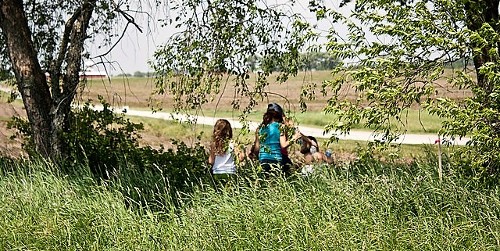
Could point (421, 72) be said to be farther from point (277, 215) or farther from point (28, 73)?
point (28, 73)

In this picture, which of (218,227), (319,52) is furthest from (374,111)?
(218,227)

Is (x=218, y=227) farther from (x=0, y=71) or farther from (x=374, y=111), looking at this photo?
(x=0, y=71)

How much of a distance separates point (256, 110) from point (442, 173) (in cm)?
180

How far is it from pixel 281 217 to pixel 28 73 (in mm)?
4331

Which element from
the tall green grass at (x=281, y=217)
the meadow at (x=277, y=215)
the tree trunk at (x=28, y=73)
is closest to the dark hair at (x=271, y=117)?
the meadow at (x=277, y=215)

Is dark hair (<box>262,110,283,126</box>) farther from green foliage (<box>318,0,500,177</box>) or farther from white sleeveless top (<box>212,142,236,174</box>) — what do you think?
green foliage (<box>318,0,500,177</box>)

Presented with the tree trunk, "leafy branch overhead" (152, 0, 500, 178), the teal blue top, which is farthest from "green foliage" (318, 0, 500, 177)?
the tree trunk

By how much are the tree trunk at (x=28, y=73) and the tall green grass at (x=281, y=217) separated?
2.05 m

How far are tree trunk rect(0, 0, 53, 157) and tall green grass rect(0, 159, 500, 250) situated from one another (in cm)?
205

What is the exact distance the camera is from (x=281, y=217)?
557cm

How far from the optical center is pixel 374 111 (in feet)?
16.8

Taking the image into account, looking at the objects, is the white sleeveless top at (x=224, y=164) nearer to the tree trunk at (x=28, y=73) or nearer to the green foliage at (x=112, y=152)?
the green foliage at (x=112, y=152)

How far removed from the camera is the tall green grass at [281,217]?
203 inches

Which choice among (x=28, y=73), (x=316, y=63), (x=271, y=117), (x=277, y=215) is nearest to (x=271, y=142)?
(x=271, y=117)
